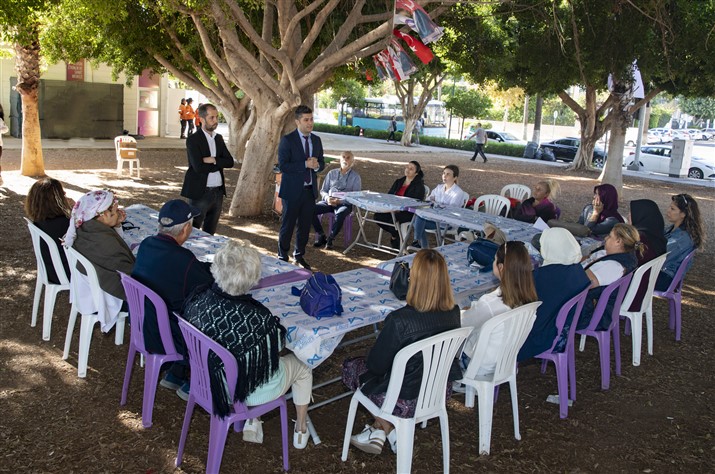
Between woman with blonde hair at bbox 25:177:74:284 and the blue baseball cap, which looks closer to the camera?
the blue baseball cap

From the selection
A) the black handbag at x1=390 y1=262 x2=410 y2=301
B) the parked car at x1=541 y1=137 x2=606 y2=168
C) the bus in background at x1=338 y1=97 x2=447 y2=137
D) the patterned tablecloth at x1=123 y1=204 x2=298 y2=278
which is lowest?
the patterned tablecloth at x1=123 y1=204 x2=298 y2=278

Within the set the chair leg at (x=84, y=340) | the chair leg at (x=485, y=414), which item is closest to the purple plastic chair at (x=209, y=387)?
the chair leg at (x=485, y=414)

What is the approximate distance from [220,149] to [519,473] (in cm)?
485

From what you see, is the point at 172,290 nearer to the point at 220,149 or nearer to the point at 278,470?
the point at 278,470

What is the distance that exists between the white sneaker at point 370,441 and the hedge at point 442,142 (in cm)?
2832

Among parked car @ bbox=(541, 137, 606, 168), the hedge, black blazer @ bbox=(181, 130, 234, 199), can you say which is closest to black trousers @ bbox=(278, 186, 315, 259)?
black blazer @ bbox=(181, 130, 234, 199)

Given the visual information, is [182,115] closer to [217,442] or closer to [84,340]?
[84,340]

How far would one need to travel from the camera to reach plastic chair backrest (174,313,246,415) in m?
3.24

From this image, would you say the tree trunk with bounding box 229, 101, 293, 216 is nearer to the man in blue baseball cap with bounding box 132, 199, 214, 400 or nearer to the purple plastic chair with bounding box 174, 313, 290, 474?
the man in blue baseball cap with bounding box 132, 199, 214, 400

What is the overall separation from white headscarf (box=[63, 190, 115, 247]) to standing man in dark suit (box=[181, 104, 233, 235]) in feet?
7.54

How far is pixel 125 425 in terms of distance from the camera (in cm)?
412

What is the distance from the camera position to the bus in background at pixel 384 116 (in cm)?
4044

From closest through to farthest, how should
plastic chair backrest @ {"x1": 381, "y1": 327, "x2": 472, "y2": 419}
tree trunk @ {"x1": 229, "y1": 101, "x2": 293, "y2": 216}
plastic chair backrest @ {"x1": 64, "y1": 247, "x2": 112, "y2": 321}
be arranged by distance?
plastic chair backrest @ {"x1": 381, "y1": 327, "x2": 472, "y2": 419} < plastic chair backrest @ {"x1": 64, "y1": 247, "x2": 112, "y2": 321} < tree trunk @ {"x1": 229, "y1": 101, "x2": 293, "y2": 216}

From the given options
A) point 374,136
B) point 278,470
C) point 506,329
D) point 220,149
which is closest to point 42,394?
point 278,470
